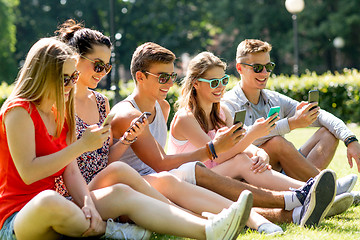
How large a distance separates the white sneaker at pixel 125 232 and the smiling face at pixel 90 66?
1415 millimetres

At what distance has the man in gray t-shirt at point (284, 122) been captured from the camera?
5137 mm

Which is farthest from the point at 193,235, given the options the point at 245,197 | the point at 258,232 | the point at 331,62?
the point at 331,62

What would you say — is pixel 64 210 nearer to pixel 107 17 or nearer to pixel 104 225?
pixel 104 225

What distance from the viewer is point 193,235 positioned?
3682 millimetres

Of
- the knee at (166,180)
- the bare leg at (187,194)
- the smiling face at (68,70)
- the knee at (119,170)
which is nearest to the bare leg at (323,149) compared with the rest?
the bare leg at (187,194)

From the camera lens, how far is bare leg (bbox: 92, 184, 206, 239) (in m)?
3.68

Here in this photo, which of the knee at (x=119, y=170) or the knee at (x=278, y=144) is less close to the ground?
the knee at (x=119, y=170)

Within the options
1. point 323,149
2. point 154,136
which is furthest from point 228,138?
point 323,149

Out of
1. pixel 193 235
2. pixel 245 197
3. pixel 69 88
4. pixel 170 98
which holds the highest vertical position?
pixel 69 88

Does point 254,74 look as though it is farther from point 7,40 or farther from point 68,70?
point 7,40

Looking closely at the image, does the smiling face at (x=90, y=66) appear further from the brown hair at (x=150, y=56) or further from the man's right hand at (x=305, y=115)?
the man's right hand at (x=305, y=115)

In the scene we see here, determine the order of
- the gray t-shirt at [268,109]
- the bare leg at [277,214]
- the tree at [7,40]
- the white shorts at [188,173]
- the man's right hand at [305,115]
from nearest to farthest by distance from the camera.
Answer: the white shorts at [188,173] → the bare leg at [277,214] → the man's right hand at [305,115] → the gray t-shirt at [268,109] → the tree at [7,40]

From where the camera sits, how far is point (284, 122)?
5.32 metres

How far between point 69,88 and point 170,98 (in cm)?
1251
